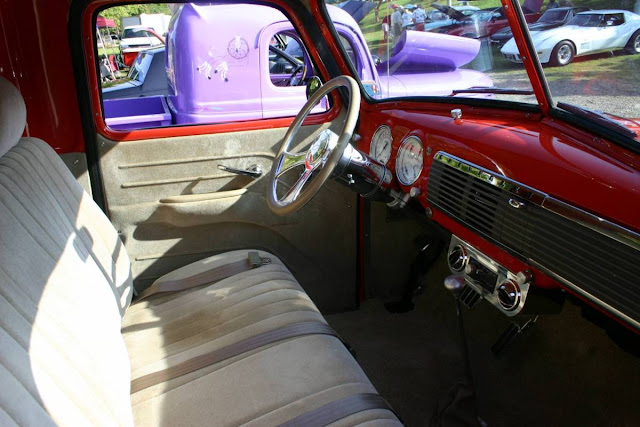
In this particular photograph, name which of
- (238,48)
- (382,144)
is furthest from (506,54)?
(238,48)

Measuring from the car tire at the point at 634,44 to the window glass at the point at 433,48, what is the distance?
0.27 m

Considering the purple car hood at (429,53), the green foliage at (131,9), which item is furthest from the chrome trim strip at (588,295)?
the green foliage at (131,9)

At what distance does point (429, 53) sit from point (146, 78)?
420cm

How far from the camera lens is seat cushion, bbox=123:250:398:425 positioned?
1.25 m

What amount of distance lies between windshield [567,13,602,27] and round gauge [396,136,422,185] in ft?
2.13

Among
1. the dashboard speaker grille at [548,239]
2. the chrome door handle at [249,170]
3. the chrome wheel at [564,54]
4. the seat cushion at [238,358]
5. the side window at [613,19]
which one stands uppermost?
the side window at [613,19]

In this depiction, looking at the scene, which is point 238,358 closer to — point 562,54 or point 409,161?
point 409,161

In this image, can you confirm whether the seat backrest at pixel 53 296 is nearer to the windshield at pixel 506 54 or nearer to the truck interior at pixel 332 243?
the truck interior at pixel 332 243

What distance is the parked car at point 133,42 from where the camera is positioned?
335 inches

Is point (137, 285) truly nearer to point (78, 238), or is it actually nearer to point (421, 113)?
point (78, 238)

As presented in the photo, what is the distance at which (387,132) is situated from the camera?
2.05 meters

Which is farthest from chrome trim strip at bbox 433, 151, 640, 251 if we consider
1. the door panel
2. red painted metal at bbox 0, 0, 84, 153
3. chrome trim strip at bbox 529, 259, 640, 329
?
red painted metal at bbox 0, 0, 84, 153

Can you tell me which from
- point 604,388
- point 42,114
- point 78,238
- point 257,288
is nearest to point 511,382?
point 604,388

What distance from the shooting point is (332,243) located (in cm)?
245
